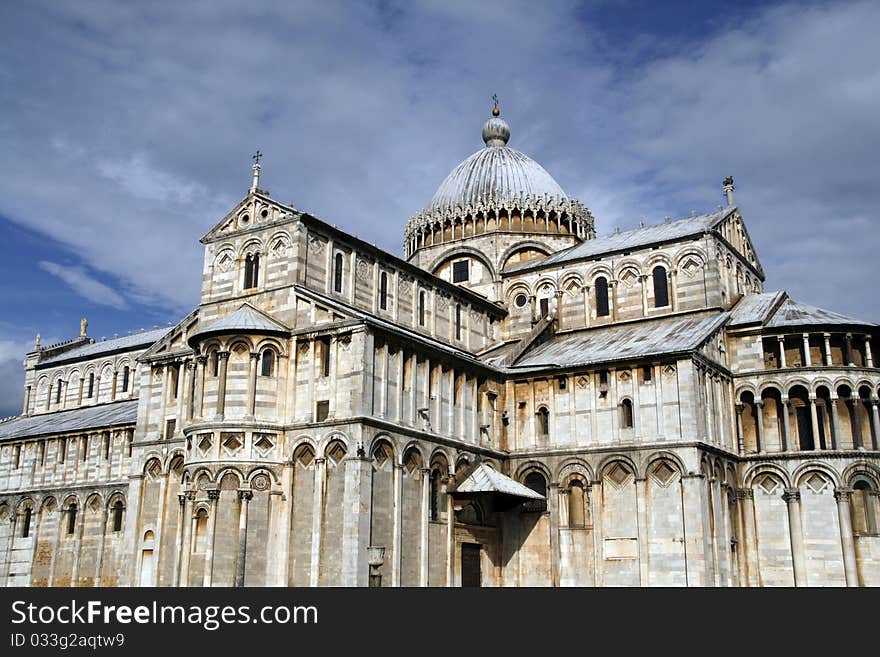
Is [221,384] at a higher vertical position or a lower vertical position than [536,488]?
higher

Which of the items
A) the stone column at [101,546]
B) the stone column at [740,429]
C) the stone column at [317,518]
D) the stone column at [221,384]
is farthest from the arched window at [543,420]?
the stone column at [101,546]

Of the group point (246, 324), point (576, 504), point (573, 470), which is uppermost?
point (246, 324)

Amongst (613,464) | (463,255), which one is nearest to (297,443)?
(613,464)

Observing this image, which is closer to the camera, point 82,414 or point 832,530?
point 832,530

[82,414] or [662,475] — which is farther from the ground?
[82,414]

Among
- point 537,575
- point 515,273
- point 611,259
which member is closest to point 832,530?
point 537,575

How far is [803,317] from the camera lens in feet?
136

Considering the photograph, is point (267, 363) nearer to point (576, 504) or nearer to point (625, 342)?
point (576, 504)

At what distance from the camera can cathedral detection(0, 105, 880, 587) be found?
1323 inches

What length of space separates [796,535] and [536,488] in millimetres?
10674

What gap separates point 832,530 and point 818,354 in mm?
7522

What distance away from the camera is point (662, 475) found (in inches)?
1464

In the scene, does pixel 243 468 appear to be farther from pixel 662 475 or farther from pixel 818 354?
pixel 818 354
